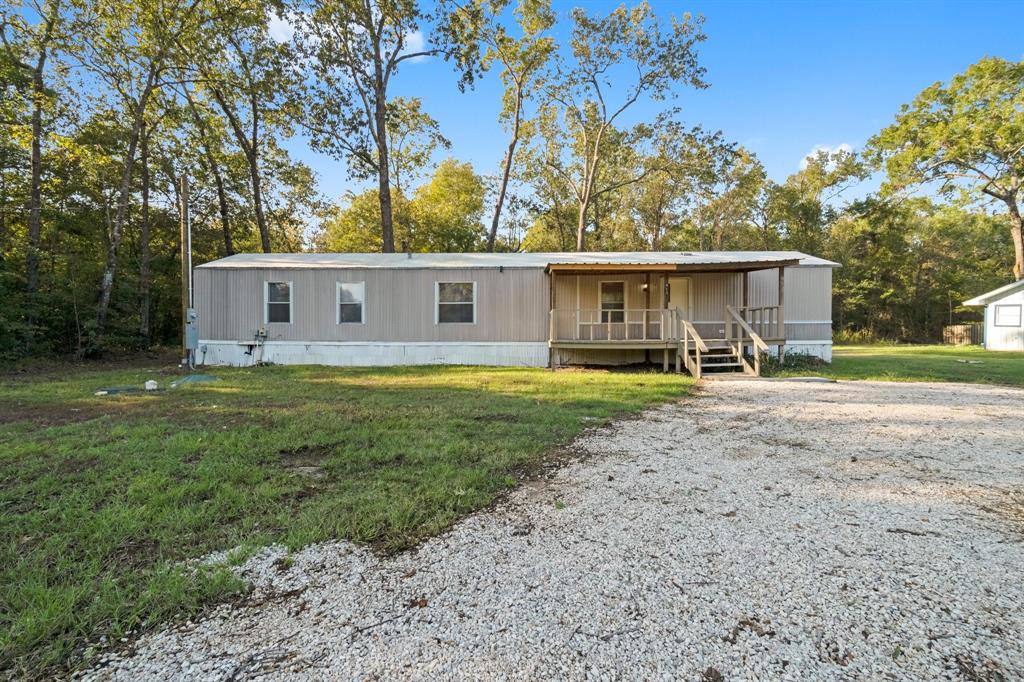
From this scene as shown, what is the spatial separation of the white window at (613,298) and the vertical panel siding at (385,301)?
5.71 feet

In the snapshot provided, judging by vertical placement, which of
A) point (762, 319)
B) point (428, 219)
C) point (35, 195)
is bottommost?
point (762, 319)

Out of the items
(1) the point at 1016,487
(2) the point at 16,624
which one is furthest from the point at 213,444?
(1) the point at 1016,487

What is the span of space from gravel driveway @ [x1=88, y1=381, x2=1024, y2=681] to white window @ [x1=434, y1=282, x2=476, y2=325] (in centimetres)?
859

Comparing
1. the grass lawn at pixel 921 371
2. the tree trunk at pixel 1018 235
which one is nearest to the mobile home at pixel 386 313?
the grass lawn at pixel 921 371

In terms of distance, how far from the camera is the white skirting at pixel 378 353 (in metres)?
12.1

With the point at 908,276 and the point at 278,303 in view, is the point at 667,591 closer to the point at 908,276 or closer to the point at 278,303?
the point at 278,303

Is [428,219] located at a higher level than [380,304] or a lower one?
higher

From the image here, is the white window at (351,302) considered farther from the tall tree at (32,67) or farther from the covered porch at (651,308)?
the tall tree at (32,67)

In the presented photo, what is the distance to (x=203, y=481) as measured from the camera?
3430 mm

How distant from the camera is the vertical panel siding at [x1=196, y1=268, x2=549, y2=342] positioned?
1206 cm

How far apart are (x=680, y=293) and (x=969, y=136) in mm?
20286

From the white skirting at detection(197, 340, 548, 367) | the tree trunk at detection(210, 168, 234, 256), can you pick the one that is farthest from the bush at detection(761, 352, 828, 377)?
the tree trunk at detection(210, 168, 234, 256)

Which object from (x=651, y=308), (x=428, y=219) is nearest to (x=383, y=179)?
(x=428, y=219)

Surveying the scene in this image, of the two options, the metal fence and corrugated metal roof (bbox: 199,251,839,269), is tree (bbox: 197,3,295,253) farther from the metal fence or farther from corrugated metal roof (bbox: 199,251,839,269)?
the metal fence
